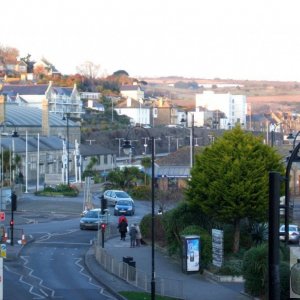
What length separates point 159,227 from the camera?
1549 inches

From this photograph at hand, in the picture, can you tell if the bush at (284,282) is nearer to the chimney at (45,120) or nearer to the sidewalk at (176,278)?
the sidewalk at (176,278)

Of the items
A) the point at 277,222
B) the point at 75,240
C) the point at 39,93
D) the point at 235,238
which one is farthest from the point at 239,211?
the point at 39,93

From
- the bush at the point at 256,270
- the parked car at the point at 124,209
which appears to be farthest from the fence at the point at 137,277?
the parked car at the point at 124,209

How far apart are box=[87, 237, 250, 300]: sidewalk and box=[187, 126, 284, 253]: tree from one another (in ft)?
8.25

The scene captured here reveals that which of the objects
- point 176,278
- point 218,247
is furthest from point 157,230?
point 176,278

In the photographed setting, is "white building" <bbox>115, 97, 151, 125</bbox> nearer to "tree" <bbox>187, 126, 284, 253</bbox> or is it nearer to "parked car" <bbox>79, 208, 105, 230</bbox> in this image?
"parked car" <bbox>79, 208, 105, 230</bbox>

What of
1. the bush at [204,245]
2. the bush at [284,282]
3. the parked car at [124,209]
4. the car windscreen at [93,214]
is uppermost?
the bush at [284,282]

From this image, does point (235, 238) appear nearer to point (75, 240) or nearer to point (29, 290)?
point (29, 290)

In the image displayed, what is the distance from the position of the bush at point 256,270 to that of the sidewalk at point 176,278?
0.77m

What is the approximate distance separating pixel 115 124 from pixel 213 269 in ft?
332

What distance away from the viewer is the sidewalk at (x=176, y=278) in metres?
27.1

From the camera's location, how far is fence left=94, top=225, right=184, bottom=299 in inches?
1063

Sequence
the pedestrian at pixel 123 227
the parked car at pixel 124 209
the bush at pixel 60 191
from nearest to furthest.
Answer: the pedestrian at pixel 123 227 → the parked car at pixel 124 209 → the bush at pixel 60 191

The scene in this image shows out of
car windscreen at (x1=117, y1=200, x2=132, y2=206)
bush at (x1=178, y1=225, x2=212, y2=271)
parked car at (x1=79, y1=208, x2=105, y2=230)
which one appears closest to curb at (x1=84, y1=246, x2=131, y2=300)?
bush at (x1=178, y1=225, x2=212, y2=271)
